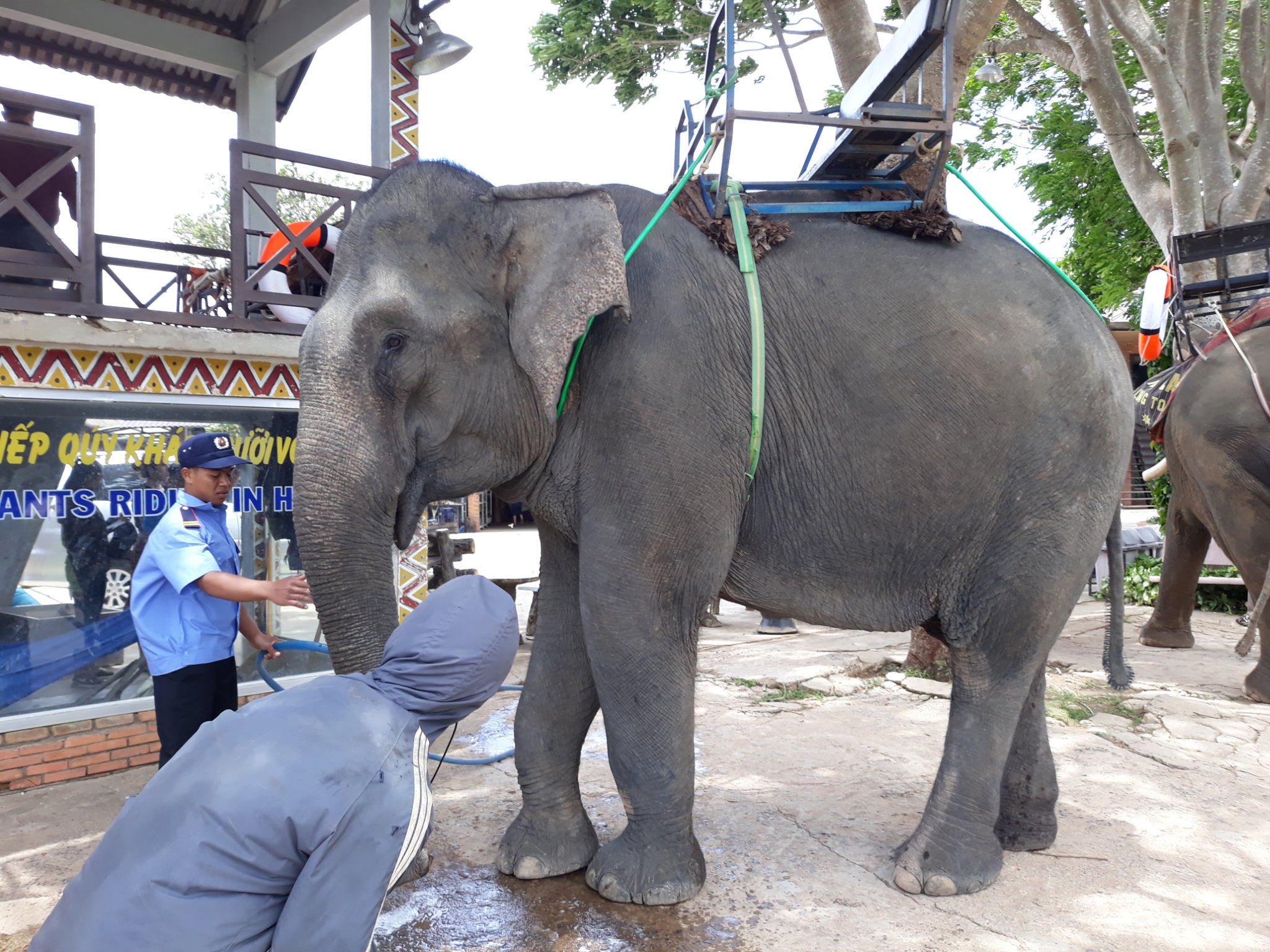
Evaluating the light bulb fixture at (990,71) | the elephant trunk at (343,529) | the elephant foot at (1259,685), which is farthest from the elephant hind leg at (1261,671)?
the light bulb fixture at (990,71)

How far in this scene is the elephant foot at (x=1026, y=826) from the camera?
330cm

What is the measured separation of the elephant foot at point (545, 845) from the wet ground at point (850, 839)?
0.04 meters

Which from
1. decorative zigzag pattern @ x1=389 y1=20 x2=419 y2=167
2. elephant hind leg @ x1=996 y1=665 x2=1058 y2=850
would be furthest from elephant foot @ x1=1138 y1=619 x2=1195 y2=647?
decorative zigzag pattern @ x1=389 y1=20 x2=419 y2=167

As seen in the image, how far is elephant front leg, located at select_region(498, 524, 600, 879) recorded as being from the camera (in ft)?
10.3

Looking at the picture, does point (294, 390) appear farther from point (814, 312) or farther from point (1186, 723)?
point (1186, 723)

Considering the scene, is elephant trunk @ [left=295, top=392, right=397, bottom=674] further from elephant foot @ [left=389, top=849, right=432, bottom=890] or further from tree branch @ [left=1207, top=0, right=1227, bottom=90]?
tree branch @ [left=1207, top=0, right=1227, bottom=90]

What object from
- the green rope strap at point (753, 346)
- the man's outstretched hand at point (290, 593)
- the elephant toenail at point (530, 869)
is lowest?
the elephant toenail at point (530, 869)

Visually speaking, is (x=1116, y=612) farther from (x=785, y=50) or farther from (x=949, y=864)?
(x=785, y=50)

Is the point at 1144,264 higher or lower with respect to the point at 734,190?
higher

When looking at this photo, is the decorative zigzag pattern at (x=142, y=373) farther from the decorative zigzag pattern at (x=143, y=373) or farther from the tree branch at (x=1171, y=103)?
the tree branch at (x=1171, y=103)

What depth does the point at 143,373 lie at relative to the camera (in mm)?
4617

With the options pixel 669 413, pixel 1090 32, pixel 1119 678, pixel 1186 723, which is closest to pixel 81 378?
pixel 669 413

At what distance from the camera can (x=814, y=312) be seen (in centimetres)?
296

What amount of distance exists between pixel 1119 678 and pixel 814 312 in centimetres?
201
